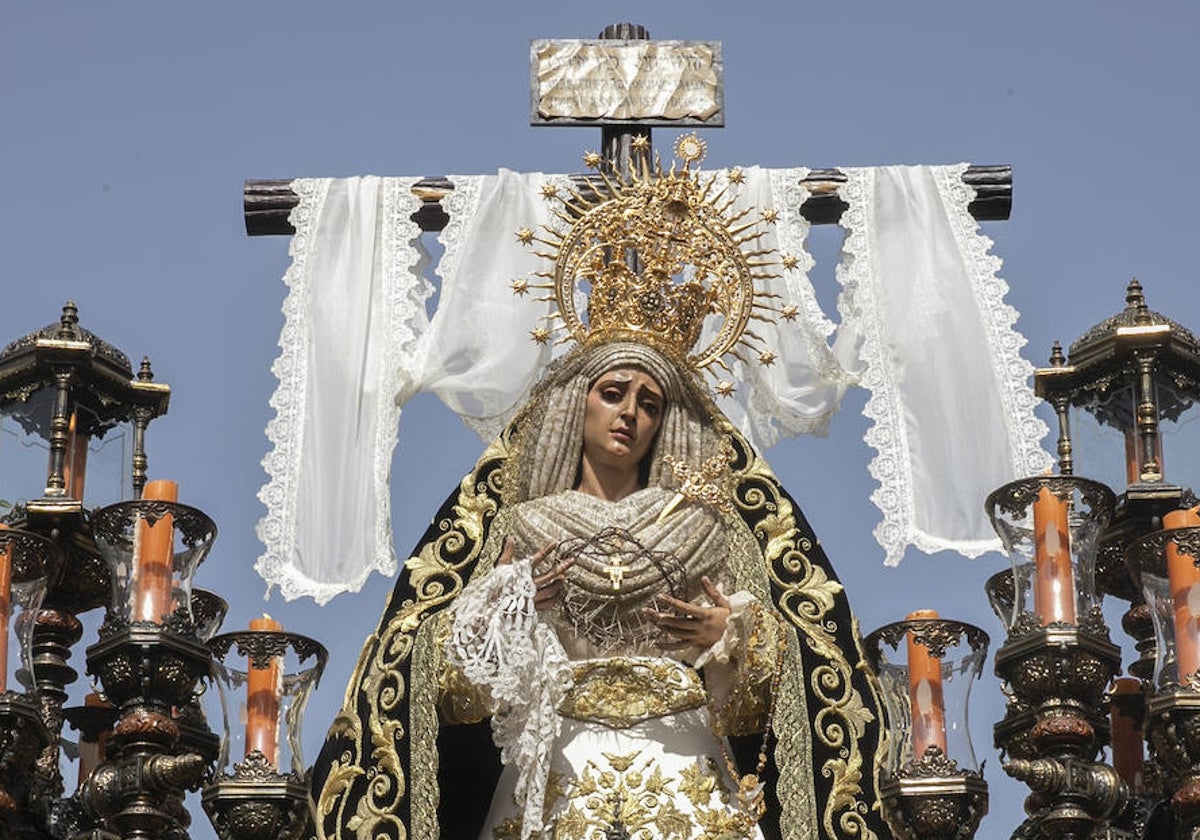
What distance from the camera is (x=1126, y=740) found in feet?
33.8

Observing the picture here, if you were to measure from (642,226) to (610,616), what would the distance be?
1.31 meters

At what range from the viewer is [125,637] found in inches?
368

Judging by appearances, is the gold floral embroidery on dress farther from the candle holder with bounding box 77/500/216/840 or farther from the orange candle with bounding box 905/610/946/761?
Result: the candle holder with bounding box 77/500/216/840

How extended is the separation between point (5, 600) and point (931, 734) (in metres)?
2.59

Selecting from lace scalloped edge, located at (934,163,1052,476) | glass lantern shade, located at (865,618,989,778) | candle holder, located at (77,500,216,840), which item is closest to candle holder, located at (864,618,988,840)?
glass lantern shade, located at (865,618,989,778)

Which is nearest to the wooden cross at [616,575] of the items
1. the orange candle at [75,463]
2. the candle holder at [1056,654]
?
the candle holder at [1056,654]

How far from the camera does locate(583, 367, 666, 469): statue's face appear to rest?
10.2m

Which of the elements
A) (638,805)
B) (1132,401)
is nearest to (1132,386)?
(1132,401)

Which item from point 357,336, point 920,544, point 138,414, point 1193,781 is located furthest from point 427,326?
point 1193,781

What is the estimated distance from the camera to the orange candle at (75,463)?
10.7m

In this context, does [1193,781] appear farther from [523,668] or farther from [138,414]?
[138,414]

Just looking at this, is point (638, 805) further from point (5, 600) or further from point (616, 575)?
point (5, 600)

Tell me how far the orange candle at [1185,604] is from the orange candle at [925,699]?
2.23ft

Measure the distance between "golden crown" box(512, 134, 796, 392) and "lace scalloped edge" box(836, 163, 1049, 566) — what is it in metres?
0.76
